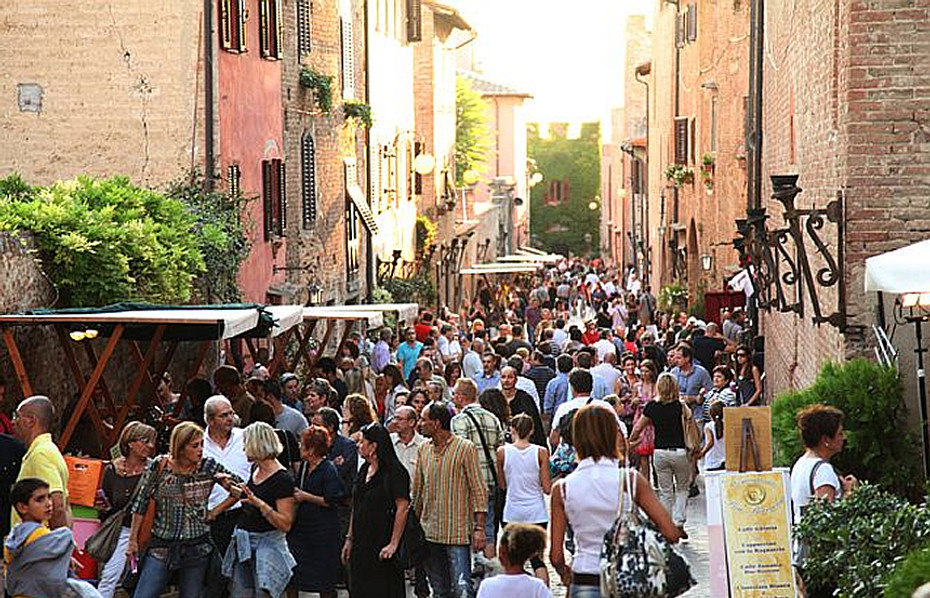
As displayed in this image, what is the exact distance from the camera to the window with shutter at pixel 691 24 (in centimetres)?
3970

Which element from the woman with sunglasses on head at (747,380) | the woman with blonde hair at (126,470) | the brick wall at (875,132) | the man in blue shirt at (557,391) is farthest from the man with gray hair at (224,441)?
the woman with sunglasses on head at (747,380)

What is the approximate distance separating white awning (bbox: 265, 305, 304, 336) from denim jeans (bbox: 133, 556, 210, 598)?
5.02 m

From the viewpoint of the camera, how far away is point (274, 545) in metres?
11.1

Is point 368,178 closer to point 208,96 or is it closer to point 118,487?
point 208,96

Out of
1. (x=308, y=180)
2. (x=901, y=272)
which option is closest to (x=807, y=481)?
(x=901, y=272)

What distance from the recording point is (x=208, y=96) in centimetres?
2116

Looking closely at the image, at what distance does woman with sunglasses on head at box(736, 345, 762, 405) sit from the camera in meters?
18.6

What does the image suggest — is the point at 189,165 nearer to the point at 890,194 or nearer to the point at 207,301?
the point at 207,301

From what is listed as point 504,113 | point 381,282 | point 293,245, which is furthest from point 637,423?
point 504,113

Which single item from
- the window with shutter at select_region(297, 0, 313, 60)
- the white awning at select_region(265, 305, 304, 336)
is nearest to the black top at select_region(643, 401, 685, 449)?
the white awning at select_region(265, 305, 304, 336)

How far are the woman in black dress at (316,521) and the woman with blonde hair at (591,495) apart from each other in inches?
129

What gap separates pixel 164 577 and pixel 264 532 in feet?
2.45

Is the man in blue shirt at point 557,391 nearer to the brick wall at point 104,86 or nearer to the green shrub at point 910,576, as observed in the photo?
the brick wall at point 104,86

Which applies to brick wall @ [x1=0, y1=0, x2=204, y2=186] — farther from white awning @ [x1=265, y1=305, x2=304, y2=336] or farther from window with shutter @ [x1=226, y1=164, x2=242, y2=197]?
white awning @ [x1=265, y1=305, x2=304, y2=336]
